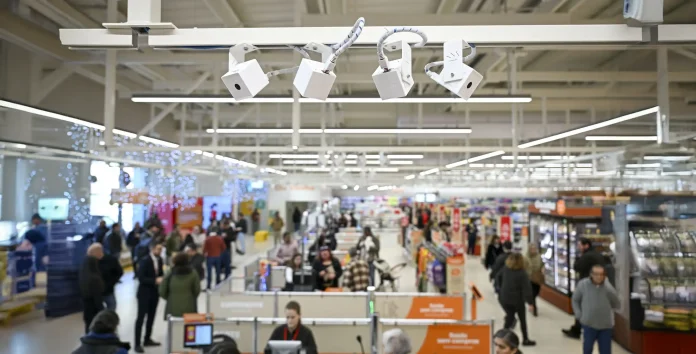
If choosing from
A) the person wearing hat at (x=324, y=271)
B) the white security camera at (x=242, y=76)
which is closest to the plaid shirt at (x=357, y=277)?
the person wearing hat at (x=324, y=271)

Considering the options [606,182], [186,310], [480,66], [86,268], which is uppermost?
[480,66]

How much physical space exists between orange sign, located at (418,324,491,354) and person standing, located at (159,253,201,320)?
3.31 m

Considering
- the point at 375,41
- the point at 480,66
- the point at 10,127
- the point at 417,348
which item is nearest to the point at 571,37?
the point at 375,41

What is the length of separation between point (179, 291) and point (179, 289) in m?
0.03

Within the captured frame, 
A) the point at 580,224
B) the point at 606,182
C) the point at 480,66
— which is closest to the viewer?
the point at 480,66

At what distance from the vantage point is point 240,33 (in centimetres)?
282

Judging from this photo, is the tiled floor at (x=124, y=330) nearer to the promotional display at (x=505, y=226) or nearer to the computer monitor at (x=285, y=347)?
the computer monitor at (x=285, y=347)

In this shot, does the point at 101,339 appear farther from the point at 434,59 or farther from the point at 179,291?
the point at 434,59

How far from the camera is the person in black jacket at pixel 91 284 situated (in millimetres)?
6965

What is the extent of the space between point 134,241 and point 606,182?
14.9 m

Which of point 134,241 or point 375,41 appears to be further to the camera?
point 134,241

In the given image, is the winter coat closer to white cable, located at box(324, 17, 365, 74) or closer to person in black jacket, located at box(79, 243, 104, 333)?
person in black jacket, located at box(79, 243, 104, 333)

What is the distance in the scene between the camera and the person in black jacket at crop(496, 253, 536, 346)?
757cm

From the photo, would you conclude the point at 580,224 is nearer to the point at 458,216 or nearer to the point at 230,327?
the point at 230,327
